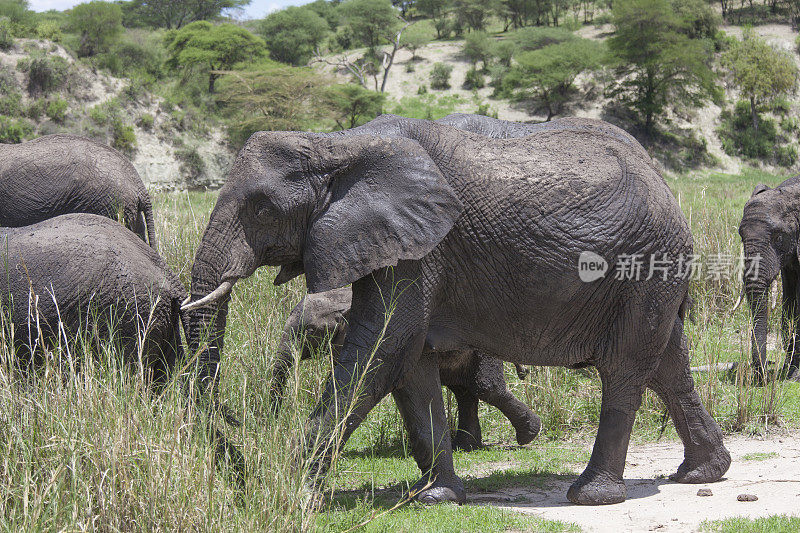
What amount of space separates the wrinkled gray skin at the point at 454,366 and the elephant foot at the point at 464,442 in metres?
0.02

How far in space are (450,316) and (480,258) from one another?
0.39m

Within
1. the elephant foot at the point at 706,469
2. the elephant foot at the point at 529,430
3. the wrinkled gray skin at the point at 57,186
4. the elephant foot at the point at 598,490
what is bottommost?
the elephant foot at the point at 529,430

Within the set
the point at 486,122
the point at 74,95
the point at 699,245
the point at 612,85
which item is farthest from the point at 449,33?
the point at 486,122

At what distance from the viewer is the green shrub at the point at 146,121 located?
35.8 metres

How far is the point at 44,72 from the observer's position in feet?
107

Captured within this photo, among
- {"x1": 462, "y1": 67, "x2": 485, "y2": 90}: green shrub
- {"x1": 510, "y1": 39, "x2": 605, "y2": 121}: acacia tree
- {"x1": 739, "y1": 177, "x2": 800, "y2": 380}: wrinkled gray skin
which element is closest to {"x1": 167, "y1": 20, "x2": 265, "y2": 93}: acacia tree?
{"x1": 462, "y1": 67, "x2": 485, "y2": 90}: green shrub

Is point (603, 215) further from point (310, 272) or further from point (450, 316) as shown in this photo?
point (310, 272)

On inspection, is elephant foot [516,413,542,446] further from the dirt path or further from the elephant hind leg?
the elephant hind leg

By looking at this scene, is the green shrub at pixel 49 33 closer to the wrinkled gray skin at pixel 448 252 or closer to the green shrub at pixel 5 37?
the green shrub at pixel 5 37

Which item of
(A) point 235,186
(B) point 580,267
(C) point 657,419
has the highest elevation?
(A) point 235,186

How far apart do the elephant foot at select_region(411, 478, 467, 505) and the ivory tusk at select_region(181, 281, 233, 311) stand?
4.91ft

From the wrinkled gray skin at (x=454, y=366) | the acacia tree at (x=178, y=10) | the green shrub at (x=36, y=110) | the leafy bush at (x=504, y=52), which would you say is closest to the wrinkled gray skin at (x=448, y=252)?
the wrinkled gray skin at (x=454, y=366)

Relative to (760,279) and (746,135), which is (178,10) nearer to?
(746,135)

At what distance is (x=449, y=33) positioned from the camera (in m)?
68.7
